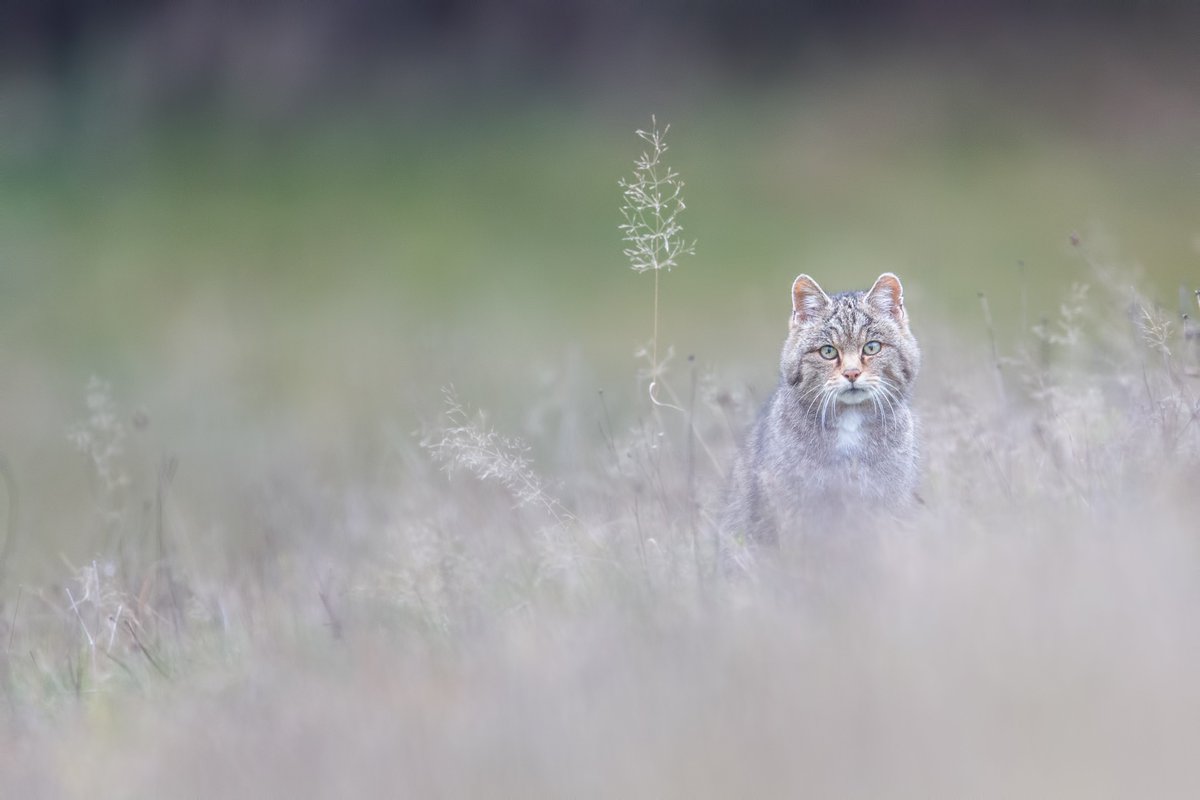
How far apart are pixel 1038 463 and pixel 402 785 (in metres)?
3.21

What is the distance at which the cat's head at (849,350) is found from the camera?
19.7 ft

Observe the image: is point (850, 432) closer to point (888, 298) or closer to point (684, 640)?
point (888, 298)

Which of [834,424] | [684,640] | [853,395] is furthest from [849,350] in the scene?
[684,640]

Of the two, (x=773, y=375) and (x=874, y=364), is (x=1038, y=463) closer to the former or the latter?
(x=874, y=364)

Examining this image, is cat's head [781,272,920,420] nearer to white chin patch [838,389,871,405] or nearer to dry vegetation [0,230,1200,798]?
white chin patch [838,389,871,405]

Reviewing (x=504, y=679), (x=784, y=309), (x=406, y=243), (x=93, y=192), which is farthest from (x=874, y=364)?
(x=93, y=192)

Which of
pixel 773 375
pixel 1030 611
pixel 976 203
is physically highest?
pixel 976 203

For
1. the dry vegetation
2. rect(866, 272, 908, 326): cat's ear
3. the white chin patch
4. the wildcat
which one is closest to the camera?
the dry vegetation

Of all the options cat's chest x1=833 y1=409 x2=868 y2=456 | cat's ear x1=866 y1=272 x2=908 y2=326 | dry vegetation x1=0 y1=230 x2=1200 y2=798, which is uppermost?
cat's ear x1=866 y1=272 x2=908 y2=326

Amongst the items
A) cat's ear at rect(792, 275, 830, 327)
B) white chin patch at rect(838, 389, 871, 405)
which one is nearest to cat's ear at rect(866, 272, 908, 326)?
cat's ear at rect(792, 275, 830, 327)

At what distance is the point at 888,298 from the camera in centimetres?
639

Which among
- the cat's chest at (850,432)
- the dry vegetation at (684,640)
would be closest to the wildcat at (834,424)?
the cat's chest at (850,432)

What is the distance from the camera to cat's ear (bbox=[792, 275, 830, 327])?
639cm

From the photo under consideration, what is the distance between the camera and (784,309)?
43.7 feet
